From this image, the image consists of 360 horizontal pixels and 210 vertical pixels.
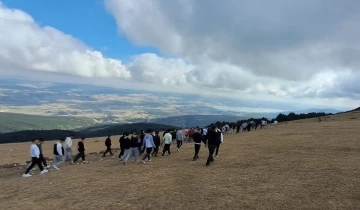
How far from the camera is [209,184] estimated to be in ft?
55.3

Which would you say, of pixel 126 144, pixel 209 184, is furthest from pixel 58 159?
pixel 209 184

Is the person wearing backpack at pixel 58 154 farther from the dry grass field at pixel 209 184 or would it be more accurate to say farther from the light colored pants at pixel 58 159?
the dry grass field at pixel 209 184

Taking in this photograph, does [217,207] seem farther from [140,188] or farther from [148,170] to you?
[148,170]

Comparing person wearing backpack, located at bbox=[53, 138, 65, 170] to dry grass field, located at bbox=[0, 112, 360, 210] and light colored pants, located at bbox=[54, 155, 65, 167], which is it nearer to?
light colored pants, located at bbox=[54, 155, 65, 167]

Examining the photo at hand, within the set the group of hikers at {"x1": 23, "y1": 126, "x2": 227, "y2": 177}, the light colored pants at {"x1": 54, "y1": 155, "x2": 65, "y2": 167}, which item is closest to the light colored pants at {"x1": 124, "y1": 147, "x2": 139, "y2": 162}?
the group of hikers at {"x1": 23, "y1": 126, "x2": 227, "y2": 177}

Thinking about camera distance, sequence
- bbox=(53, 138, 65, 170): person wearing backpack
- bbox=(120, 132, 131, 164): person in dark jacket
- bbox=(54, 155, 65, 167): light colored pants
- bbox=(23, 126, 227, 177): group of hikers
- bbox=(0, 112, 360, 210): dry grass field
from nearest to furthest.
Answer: bbox=(0, 112, 360, 210): dry grass field → bbox=(23, 126, 227, 177): group of hikers → bbox=(53, 138, 65, 170): person wearing backpack → bbox=(54, 155, 65, 167): light colored pants → bbox=(120, 132, 131, 164): person in dark jacket

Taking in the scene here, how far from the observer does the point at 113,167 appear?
23.6 m

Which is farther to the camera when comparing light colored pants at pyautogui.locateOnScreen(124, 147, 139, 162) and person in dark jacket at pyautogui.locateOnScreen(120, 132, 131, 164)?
person in dark jacket at pyautogui.locateOnScreen(120, 132, 131, 164)

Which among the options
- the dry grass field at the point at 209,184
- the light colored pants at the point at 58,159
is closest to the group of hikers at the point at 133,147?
the light colored pants at the point at 58,159

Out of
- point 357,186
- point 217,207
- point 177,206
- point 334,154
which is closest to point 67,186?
point 177,206

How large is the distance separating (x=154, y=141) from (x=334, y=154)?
1343cm

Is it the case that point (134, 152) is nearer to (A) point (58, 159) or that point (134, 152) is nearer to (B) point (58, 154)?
(B) point (58, 154)

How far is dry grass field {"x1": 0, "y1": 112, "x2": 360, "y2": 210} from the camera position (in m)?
14.2

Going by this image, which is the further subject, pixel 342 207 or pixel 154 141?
pixel 154 141
